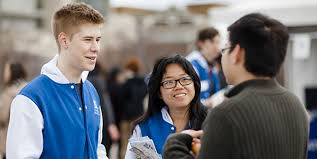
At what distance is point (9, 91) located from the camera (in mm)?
7441

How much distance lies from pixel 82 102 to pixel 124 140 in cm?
902

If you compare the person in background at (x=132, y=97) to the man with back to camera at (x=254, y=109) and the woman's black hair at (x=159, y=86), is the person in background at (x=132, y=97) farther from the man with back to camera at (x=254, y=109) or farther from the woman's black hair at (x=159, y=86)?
the man with back to camera at (x=254, y=109)

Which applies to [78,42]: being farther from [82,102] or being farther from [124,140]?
[124,140]

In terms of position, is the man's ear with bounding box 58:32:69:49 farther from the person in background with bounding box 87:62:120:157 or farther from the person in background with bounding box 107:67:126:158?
the person in background with bounding box 107:67:126:158

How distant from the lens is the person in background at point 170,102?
15.9 feet

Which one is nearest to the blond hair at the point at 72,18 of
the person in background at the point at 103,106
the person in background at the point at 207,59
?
the person in background at the point at 207,59

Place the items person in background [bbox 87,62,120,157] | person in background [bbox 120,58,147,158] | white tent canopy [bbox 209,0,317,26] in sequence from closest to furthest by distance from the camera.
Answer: person in background [bbox 87,62,120,157]
white tent canopy [bbox 209,0,317,26]
person in background [bbox 120,58,147,158]

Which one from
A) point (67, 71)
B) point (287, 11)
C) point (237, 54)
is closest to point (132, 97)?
point (287, 11)

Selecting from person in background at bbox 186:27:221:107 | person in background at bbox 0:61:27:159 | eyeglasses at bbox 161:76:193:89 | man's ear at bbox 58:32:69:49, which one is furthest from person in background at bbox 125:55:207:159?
person in background at bbox 186:27:221:107

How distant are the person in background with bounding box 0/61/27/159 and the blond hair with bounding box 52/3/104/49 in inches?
105

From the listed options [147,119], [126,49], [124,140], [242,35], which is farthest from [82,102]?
[126,49]

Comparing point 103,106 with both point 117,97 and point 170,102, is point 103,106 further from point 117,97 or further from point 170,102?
point 170,102

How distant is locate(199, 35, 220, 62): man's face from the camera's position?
902 centimetres

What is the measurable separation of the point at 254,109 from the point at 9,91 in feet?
14.8
